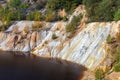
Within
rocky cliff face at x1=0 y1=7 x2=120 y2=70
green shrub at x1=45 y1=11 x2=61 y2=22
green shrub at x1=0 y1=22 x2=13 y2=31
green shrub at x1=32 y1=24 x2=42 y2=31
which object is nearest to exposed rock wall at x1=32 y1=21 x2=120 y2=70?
rocky cliff face at x1=0 y1=7 x2=120 y2=70

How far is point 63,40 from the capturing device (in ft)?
288

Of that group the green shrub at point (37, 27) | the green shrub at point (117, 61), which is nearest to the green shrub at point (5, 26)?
the green shrub at point (37, 27)

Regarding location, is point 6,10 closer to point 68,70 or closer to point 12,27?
point 12,27

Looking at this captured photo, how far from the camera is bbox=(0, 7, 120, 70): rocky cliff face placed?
75125mm

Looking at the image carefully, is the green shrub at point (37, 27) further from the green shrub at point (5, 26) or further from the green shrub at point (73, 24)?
the green shrub at point (73, 24)

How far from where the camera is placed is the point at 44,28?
97750mm

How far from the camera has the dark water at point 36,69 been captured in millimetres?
62375

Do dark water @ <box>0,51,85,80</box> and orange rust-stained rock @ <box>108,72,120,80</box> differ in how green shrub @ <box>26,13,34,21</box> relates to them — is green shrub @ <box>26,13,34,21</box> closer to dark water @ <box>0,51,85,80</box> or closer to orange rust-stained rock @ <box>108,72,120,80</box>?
dark water @ <box>0,51,85,80</box>

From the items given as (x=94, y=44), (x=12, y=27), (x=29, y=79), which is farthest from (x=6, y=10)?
(x=29, y=79)

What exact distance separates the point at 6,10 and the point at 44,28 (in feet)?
75.3

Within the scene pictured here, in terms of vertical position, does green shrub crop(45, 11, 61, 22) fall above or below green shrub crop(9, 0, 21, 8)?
below

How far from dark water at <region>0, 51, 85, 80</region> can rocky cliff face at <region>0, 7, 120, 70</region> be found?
126 inches

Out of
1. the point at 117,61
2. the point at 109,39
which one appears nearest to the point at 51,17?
the point at 109,39

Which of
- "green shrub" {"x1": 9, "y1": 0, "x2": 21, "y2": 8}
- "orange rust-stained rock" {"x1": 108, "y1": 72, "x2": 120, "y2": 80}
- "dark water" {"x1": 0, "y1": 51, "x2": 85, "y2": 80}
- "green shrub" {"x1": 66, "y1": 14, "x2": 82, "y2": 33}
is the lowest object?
"dark water" {"x1": 0, "y1": 51, "x2": 85, "y2": 80}
